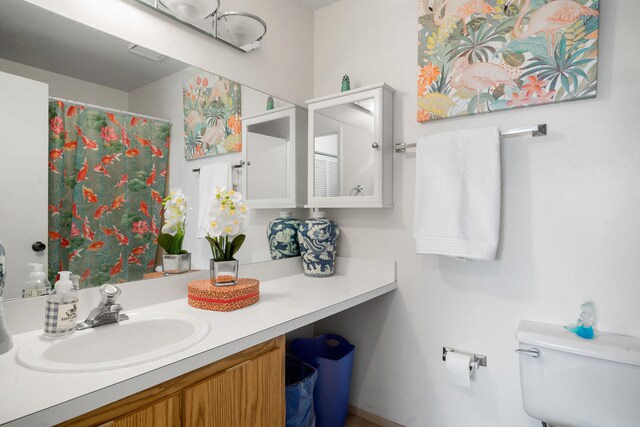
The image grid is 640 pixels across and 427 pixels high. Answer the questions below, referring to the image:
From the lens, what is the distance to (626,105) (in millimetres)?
1232

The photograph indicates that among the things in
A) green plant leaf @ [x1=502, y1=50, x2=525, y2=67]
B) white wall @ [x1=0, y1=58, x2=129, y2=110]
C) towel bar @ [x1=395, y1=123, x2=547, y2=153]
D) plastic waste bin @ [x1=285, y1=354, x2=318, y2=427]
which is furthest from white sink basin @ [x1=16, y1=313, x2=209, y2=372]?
green plant leaf @ [x1=502, y1=50, x2=525, y2=67]

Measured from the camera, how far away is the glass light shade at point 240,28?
5.07 ft

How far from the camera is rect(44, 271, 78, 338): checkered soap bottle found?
3.14ft

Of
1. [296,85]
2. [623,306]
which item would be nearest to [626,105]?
[623,306]

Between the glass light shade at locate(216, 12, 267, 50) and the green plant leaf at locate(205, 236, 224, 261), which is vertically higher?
the glass light shade at locate(216, 12, 267, 50)

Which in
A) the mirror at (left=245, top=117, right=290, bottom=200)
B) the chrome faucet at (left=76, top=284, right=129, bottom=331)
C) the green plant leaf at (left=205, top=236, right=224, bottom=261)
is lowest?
the chrome faucet at (left=76, top=284, right=129, bottom=331)

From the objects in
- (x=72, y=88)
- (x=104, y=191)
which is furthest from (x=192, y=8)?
(x=104, y=191)

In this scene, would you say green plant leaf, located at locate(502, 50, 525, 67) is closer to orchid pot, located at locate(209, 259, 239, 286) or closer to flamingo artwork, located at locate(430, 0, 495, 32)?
flamingo artwork, located at locate(430, 0, 495, 32)

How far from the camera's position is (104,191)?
1210 millimetres

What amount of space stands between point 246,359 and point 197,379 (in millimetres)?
167

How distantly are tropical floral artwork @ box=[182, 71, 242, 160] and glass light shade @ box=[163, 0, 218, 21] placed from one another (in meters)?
0.22

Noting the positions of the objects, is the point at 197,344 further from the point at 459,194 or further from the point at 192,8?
the point at 192,8

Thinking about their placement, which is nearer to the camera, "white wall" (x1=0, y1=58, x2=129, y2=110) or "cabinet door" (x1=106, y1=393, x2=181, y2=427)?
"cabinet door" (x1=106, y1=393, x2=181, y2=427)

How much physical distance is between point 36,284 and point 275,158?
1.16 m
